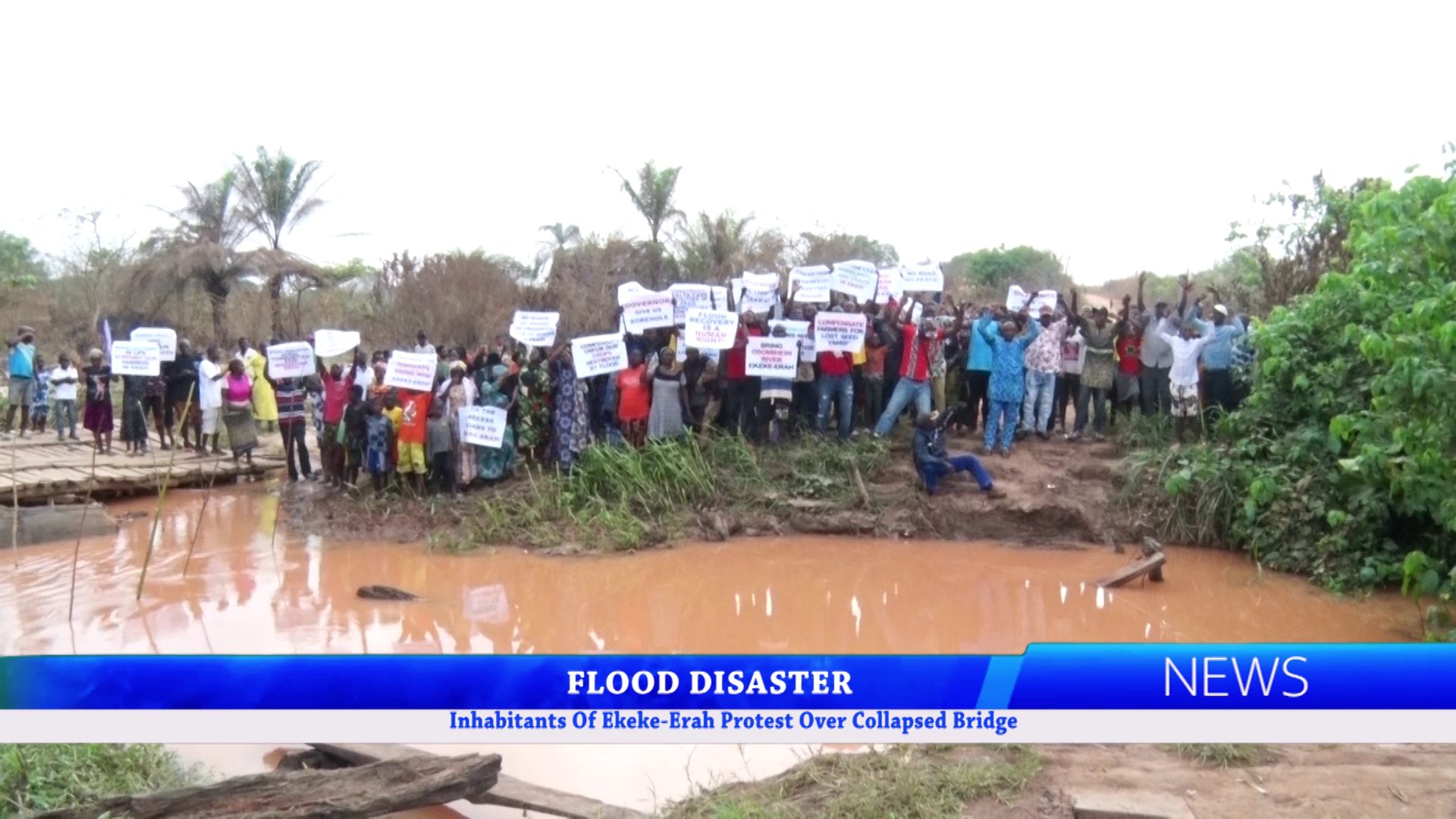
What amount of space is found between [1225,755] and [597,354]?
6.72m

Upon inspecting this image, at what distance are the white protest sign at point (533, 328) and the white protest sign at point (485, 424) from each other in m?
0.73

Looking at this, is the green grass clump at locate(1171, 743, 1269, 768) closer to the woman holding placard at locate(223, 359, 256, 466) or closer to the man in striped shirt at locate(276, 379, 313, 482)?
the man in striped shirt at locate(276, 379, 313, 482)

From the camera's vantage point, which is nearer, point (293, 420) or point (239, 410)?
point (293, 420)

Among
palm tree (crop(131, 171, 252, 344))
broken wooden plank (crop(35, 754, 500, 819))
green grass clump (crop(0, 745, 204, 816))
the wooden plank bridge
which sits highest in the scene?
palm tree (crop(131, 171, 252, 344))

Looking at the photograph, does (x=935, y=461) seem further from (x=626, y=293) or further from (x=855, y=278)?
(x=626, y=293)

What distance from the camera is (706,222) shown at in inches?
813

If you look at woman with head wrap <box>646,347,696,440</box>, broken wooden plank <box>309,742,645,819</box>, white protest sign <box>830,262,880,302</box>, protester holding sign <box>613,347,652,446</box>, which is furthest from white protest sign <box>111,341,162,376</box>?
broken wooden plank <box>309,742,645,819</box>

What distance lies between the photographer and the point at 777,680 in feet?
12.2

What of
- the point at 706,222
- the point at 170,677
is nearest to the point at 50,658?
the point at 170,677

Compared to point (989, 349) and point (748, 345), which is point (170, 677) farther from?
point (989, 349)

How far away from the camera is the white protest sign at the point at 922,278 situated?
36.7ft

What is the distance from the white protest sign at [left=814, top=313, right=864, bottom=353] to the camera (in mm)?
10281

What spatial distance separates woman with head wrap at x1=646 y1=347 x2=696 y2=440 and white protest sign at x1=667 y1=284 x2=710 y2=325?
68 centimetres

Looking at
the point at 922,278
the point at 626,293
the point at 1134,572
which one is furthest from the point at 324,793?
the point at 922,278
